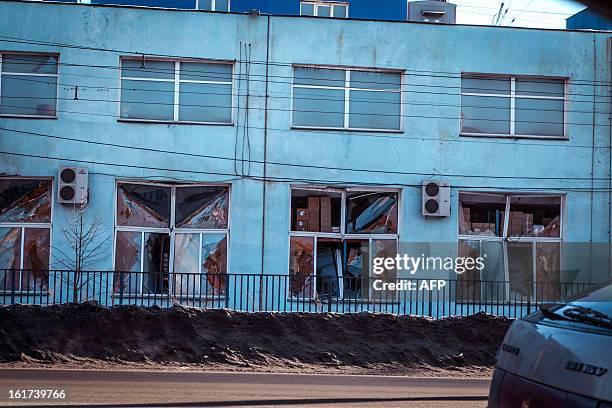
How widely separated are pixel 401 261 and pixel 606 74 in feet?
24.6

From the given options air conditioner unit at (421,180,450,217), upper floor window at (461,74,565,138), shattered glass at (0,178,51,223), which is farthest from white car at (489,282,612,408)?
shattered glass at (0,178,51,223)

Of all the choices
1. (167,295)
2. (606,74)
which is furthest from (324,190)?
(606,74)

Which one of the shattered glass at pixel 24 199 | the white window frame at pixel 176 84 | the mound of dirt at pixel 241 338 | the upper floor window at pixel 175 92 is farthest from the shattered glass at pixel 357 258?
the shattered glass at pixel 24 199

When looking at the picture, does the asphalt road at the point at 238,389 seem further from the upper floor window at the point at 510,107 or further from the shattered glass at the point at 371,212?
the upper floor window at the point at 510,107

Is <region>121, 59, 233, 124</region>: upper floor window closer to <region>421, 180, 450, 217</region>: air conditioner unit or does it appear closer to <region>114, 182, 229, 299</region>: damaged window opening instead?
<region>114, 182, 229, 299</region>: damaged window opening

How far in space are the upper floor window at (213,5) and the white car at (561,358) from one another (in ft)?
90.2

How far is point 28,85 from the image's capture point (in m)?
20.5

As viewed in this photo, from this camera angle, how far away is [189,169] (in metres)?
20.5

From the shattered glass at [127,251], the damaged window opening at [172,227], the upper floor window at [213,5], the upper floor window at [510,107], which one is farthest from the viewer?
the upper floor window at [213,5]

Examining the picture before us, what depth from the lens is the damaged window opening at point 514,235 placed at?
69.7ft

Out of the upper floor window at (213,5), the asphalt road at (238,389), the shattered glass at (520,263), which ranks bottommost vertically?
the asphalt road at (238,389)

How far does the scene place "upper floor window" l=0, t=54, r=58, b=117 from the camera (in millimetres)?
20422

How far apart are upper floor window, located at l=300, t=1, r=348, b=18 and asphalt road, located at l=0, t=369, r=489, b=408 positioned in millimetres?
19777

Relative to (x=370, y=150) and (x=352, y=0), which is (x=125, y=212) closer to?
(x=370, y=150)
